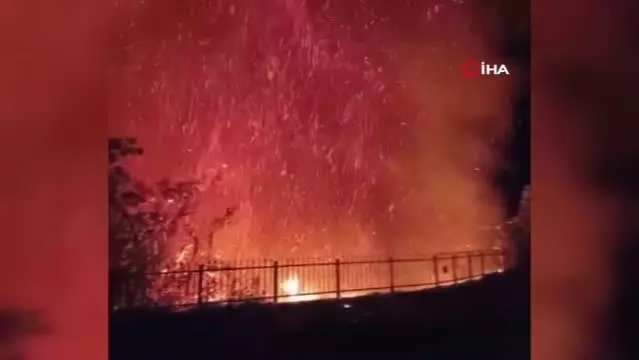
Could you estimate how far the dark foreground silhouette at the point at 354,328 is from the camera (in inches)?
57.2

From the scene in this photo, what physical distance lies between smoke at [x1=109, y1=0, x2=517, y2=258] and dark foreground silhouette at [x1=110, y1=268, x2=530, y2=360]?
0.32 ft

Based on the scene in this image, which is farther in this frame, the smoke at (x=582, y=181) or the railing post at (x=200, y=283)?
the smoke at (x=582, y=181)

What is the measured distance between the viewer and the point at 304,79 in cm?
149

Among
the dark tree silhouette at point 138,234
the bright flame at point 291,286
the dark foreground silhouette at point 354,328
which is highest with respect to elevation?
the dark tree silhouette at point 138,234

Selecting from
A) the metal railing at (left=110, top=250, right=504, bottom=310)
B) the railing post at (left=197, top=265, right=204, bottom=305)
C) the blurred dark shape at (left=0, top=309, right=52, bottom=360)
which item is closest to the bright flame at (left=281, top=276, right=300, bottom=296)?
the metal railing at (left=110, top=250, right=504, bottom=310)

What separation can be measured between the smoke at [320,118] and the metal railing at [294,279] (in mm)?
26

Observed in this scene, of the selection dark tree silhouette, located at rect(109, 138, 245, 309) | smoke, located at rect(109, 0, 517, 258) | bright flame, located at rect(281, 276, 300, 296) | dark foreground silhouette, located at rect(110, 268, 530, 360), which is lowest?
dark foreground silhouette, located at rect(110, 268, 530, 360)

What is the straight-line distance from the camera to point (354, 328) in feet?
4.97

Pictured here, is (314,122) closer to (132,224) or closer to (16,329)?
(132,224)

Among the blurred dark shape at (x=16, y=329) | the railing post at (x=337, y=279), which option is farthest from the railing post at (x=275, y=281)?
the blurred dark shape at (x=16, y=329)

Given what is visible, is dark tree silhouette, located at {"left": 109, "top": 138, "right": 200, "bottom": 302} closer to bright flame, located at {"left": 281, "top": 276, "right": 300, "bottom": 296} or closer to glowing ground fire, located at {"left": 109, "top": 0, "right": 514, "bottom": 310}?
glowing ground fire, located at {"left": 109, "top": 0, "right": 514, "bottom": 310}

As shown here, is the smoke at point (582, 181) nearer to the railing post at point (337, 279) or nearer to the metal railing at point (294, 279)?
the metal railing at point (294, 279)

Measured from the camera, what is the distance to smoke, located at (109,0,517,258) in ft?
4.77

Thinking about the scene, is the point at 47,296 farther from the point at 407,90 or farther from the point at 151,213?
the point at 407,90
